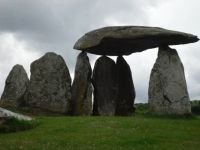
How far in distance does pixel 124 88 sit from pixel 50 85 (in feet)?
19.9

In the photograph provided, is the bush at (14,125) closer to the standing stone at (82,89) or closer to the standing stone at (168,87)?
the standing stone at (82,89)

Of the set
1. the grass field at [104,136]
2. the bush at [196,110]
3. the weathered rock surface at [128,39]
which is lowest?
the grass field at [104,136]

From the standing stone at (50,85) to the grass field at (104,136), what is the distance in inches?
362

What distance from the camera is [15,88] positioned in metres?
42.2

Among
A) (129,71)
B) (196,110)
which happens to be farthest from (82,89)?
(196,110)

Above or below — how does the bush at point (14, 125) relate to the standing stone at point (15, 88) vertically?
below

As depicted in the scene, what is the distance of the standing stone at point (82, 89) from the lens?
38656 mm

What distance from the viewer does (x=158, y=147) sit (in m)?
20.5

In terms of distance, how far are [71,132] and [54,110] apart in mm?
13838

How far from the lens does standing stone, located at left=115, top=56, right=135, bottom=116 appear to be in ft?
A: 136

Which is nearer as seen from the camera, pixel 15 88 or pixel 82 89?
pixel 82 89

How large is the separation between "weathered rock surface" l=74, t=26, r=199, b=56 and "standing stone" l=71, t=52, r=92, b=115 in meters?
1.26

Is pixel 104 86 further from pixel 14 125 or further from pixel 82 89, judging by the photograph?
pixel 14 125

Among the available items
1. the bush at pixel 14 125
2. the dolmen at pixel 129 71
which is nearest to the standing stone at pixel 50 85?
the dolmen at pixel 129 71
